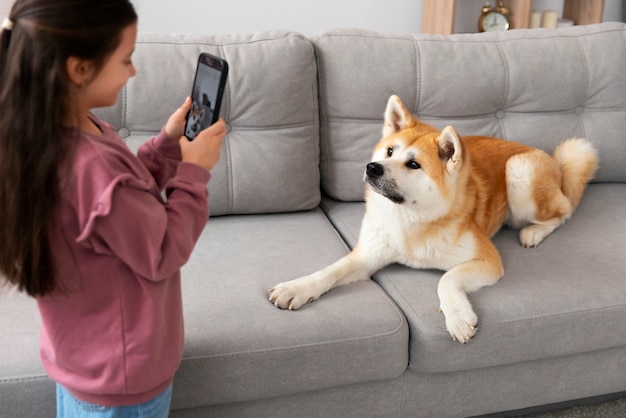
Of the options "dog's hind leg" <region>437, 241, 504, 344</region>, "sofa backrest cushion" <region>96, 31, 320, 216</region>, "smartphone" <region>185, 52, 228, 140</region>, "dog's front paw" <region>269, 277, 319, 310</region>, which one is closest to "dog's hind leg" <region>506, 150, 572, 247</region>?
"dog's hind leg" <region>437, 241, 504, 344</region>

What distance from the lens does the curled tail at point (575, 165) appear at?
2.06 m

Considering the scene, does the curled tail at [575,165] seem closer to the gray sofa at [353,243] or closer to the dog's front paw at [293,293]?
the gray sofa at [353,243]

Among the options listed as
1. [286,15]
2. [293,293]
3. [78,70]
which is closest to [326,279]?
[293,293]

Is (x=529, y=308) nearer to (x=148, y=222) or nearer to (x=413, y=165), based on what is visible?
(x=413, y=165)

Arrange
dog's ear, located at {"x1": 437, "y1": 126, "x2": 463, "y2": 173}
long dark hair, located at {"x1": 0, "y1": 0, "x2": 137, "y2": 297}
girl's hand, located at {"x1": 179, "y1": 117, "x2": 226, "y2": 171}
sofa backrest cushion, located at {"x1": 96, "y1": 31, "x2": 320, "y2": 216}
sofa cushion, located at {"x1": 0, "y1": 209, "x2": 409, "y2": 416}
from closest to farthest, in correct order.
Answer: long dark hair, located at {"x1": 0, "y1": 0, "x2": 137, "y2": 297}
girl's hand, located at {"x1": 179, "y1": 117, "x2": 226, "y2": 171}
sofa cushion, located at {"x1": 0, "y1": 209, "x2": 409, "y2": 416}
dog's ear, located at {"x1": 437, "y1": 126, "x2": 463, "y2": 173}
sofa backrest cushion, located at {"x1": 96, "y1": 31, "x2": 320, "y2": 216}

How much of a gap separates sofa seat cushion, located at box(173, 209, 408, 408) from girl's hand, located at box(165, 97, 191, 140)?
17.7 inches

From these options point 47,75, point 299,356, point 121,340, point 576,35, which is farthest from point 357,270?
point 576,35

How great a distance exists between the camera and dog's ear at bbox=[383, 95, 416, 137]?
169 centimetres

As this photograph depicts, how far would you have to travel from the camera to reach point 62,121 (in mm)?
857

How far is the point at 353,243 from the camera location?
6.11 feet

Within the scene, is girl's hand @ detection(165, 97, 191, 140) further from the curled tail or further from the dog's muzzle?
the curled tail

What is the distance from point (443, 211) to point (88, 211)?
0.99 m

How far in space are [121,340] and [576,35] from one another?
1.92 metres

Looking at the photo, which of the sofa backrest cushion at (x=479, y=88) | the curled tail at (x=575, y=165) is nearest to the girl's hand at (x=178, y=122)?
the sofa backrest cushion at (x=479, y=88)
